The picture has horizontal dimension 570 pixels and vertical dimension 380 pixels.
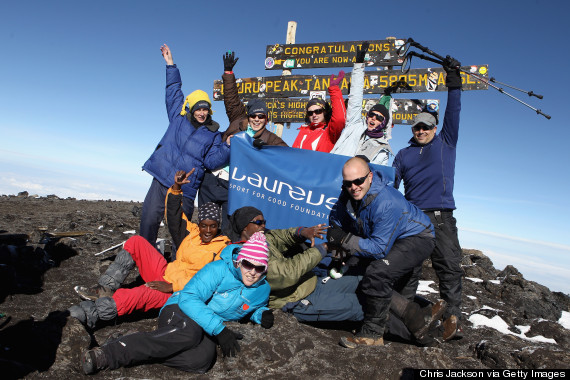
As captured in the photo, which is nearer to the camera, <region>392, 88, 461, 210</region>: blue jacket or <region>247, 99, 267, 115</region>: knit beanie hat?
<region>392, 88, 461, 210</region>: blue jacket

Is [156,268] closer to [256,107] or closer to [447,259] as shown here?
[256,107]

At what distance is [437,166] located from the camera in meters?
5.43

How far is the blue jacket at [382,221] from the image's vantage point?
440 centimetres

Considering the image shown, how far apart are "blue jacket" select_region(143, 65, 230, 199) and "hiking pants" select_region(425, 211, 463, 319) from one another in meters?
3.24

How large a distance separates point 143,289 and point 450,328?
3869mm

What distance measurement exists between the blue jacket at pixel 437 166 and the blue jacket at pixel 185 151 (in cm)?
278

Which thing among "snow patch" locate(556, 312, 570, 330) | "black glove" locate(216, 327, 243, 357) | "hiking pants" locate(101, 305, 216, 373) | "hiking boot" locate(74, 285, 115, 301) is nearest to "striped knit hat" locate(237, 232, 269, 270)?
"black glove" locate(216, 327, 243, 357)

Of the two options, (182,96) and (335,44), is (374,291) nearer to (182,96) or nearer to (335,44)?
(182,96)

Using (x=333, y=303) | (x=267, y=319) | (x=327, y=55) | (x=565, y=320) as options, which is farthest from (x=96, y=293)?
(x=565, y=320)

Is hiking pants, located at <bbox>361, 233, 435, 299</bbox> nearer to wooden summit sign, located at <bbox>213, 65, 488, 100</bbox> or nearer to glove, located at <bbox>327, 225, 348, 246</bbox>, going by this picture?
glove, located at <bbox>327, 225, 348, 246</bbox>

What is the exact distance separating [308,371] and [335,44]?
8.63 metres

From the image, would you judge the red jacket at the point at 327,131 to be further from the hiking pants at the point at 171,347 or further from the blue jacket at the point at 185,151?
the hiking pants at the point at 171,347

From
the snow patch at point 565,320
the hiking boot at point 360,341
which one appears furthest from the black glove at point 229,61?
the snow patch at point 565,320

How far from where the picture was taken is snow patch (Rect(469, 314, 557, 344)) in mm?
6188
